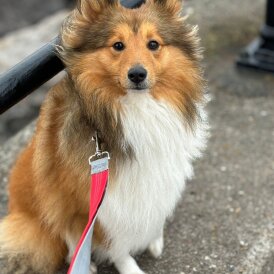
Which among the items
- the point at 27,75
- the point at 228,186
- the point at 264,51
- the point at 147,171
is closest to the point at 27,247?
the point at 147,171

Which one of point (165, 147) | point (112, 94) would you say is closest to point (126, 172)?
point (165, 147)

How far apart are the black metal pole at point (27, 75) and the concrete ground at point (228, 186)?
1.14 meters

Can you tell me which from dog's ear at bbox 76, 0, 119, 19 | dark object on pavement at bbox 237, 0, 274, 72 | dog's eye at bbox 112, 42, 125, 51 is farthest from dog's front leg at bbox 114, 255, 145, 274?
dark object on pavement at bbox 237, 0, 274, 72

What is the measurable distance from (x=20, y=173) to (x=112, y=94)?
853 mm

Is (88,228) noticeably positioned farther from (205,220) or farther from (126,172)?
(205,220)

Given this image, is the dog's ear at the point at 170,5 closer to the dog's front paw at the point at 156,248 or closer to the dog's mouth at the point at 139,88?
the dog's mouth at the point at 139,88

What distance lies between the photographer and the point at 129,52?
2.44 meters

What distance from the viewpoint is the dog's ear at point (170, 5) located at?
265 centimetres

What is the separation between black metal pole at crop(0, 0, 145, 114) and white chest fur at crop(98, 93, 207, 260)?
50 cm

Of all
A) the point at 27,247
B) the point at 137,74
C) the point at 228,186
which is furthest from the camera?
the point at 228,186

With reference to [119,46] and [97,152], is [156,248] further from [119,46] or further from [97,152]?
[119,46]

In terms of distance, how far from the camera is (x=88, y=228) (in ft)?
7.91

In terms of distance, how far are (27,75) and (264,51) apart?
297cm

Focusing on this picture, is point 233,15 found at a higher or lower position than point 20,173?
lower
